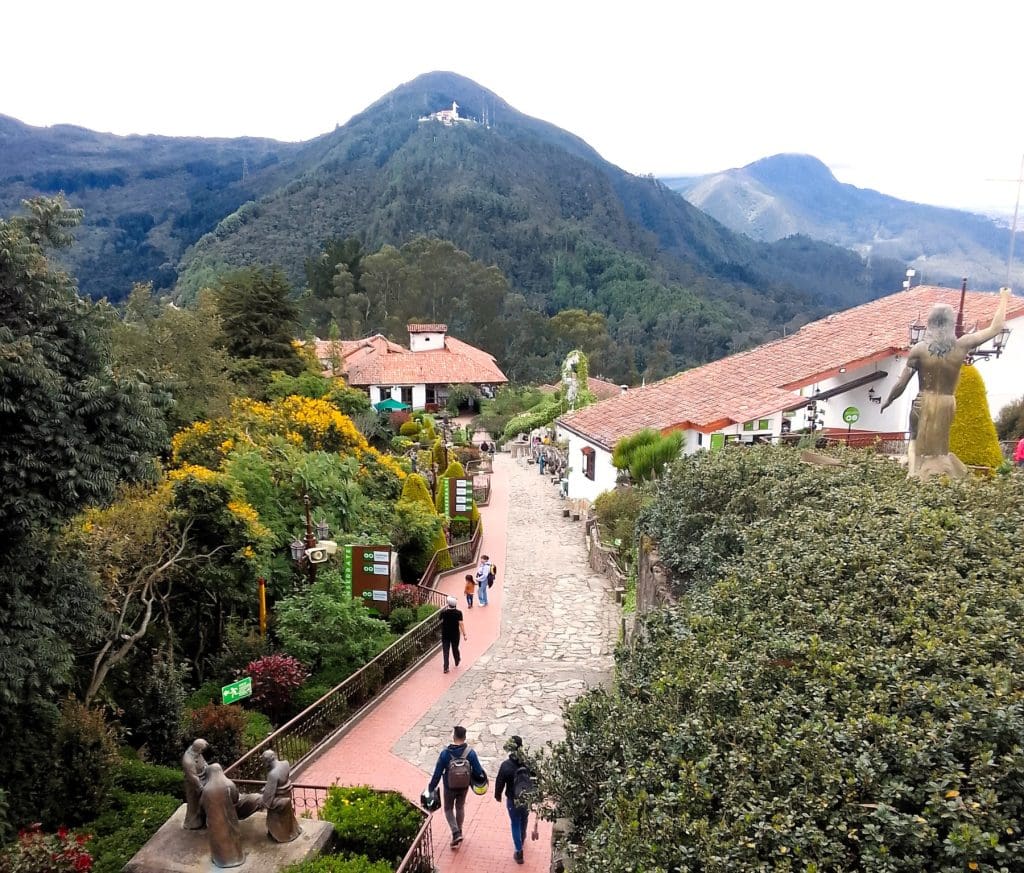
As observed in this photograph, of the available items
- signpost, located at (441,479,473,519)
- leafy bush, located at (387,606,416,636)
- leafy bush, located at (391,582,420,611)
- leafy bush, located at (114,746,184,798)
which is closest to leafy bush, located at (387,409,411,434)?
signpost, located at (441,479,473,519)

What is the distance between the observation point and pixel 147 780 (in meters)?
7.39

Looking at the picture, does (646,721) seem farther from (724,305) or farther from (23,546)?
(724,305)

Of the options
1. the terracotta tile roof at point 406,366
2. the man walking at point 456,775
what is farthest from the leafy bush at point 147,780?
the terracotta tile roof at point 406,366

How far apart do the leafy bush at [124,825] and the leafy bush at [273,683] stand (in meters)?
1.95

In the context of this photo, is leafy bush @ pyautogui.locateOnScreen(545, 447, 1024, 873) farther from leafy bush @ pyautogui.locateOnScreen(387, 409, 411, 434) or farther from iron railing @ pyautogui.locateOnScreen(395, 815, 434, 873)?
leafy bush @ pyautogui.locateOnScreen(387, 409, 411, 434)

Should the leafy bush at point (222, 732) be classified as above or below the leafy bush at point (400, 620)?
above

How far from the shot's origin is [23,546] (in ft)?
20.5

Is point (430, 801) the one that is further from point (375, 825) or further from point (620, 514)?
point (620, 514)

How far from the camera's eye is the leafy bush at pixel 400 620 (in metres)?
12.2

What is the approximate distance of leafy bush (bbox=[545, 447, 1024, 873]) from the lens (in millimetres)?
3164

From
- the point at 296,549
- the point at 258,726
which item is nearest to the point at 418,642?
the point at 296,549

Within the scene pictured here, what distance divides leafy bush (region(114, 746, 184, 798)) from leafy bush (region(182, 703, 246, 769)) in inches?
19.3

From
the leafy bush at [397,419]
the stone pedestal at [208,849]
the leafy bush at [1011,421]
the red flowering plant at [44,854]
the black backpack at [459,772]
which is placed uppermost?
the leafy bush at [1011,421]

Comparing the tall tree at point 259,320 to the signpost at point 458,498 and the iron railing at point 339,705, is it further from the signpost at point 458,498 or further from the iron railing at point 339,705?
the iron railing at point 339,705
